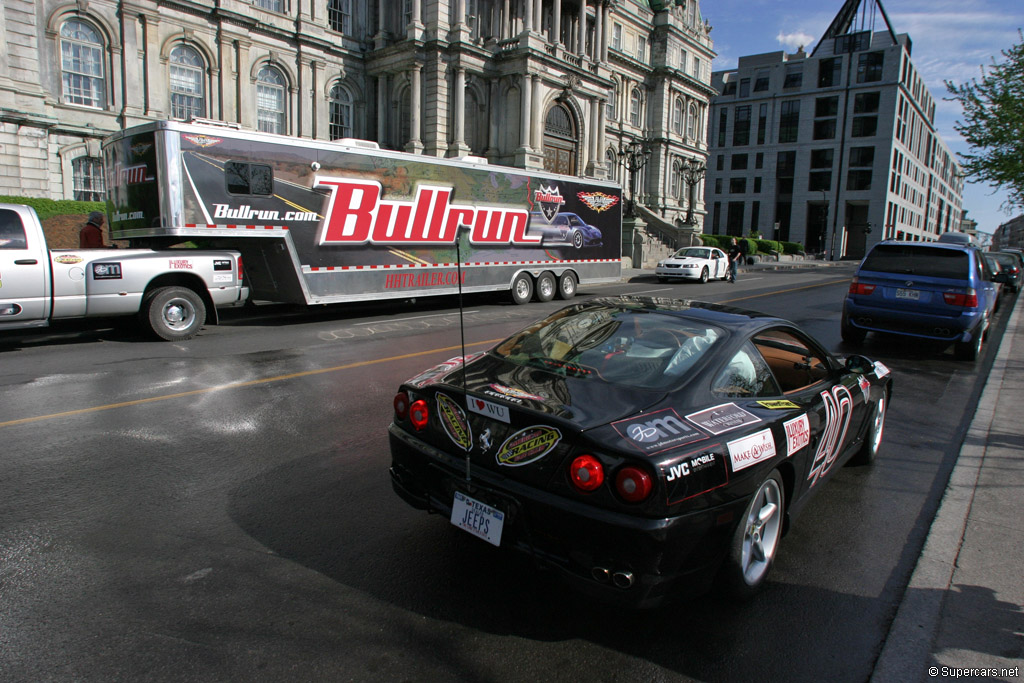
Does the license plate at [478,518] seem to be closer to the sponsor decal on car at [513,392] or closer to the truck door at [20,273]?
the sponsor decal on car at [513,392]

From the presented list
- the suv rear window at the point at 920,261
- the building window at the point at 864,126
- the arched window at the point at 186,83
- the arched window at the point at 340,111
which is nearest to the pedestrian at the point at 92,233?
the suv rear window at the point at 920,261

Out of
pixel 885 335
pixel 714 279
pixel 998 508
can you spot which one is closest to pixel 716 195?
pixel 714 279

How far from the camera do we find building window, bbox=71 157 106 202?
25266mm

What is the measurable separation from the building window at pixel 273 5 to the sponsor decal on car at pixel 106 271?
2553 cm

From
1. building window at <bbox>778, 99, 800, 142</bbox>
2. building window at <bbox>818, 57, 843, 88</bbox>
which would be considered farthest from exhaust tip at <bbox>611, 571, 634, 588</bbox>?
building window at <bbox>818, 57, 843, 88</bbox>

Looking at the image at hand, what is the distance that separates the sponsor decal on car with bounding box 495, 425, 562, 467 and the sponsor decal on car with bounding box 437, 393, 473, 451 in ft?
0.73

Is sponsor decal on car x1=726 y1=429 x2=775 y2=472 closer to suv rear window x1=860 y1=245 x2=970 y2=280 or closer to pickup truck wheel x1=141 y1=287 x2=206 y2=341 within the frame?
suv rear window x1=860 y1=245 x2=970 y2=280

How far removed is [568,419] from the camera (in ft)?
9.98

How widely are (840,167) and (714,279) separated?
222ft

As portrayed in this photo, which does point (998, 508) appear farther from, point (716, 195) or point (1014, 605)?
point (716, 195)

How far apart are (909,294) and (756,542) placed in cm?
850

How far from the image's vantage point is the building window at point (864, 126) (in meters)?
82.6

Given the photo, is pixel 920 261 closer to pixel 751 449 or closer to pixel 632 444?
pixel 751 449

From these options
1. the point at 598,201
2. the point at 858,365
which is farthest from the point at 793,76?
the point at 858,365
